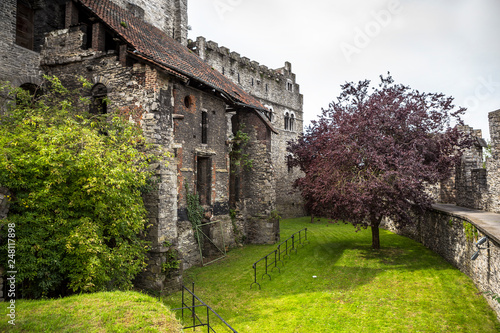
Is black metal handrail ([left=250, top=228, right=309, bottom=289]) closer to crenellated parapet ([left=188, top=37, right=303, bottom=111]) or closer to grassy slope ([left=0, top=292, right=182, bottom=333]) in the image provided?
grassy slope ([left=0, top=292, right=182, bottom=333])

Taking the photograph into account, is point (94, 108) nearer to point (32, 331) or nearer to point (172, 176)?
point (172, 176)

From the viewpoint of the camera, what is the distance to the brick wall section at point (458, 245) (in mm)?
8773

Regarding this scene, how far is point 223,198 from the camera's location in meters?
16.2

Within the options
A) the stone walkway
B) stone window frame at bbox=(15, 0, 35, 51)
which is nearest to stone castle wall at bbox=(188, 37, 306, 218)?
stone window frame at bbox=(15, 0, 35, 51)

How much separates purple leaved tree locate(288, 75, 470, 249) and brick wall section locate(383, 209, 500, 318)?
1635 mm

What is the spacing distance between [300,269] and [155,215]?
682 cm

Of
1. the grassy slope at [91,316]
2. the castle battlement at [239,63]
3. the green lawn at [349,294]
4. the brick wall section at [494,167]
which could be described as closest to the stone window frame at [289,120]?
the castle battlement at [239,63]

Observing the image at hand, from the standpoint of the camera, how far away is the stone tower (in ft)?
62.3

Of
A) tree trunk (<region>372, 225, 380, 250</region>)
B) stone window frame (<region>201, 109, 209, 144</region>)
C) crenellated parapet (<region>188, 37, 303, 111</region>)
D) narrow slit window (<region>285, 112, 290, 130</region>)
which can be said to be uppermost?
crenellated parapet (<region>188, 37, 303, 111</region>)

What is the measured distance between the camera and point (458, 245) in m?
12.1

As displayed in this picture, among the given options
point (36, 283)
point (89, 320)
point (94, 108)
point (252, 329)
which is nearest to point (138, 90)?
point (94, 108)

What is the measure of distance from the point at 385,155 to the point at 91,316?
39.0 ft

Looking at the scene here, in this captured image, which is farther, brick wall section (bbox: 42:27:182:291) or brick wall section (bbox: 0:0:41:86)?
brick wall section (bbox: 0:0:41:86)

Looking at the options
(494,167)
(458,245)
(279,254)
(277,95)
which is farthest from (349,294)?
(277,95)
